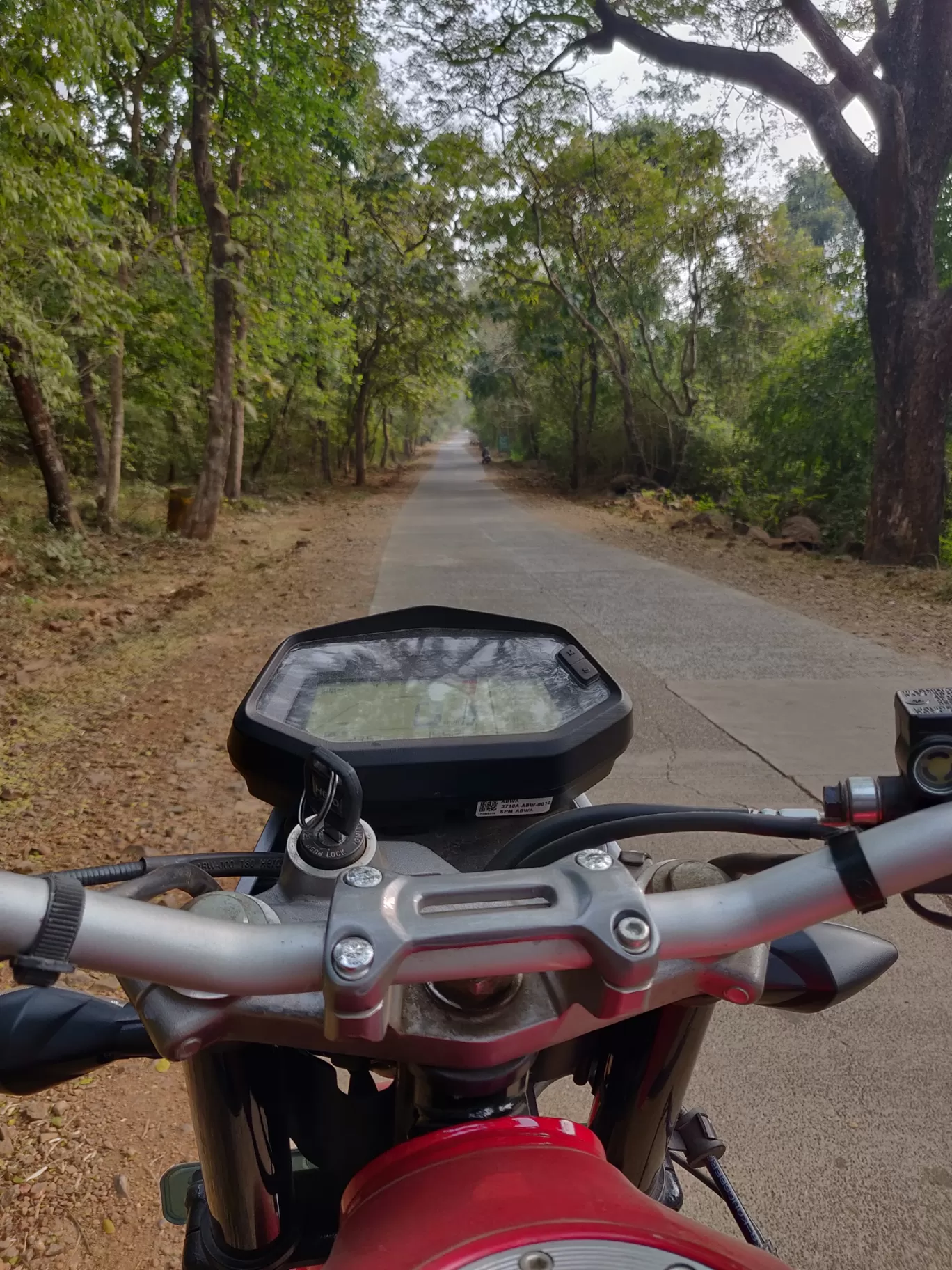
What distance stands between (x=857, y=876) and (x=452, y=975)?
35 centimetres

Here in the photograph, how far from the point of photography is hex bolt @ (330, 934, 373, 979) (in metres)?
0.65

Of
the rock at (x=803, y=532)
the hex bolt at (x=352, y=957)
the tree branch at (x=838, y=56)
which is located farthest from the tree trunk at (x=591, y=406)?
the hex bolt at (x=352, y=957)

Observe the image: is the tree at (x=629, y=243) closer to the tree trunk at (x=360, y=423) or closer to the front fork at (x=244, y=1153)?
the tree trunk at (x=360, y=423)

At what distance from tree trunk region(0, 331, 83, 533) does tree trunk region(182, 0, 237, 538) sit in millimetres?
→ 1916

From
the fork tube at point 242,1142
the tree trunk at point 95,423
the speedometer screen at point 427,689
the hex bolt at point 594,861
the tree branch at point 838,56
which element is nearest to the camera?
the hex bolt at point 594,861

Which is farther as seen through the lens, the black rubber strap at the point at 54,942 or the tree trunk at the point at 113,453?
the tree trunk at the point at 113,453

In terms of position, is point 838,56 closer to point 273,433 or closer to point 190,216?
point 190,216

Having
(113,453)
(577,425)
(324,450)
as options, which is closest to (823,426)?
(113,453)

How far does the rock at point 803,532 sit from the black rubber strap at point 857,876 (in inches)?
561

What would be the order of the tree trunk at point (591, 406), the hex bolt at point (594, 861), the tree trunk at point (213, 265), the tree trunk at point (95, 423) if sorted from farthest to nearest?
the tree trunk at point (591, 406), the tree trunk at point (95, 423), the tree trunk at point (213, 265), the hex bolt at point (594, 861)

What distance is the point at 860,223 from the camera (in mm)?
11656

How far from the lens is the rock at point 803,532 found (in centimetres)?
1427

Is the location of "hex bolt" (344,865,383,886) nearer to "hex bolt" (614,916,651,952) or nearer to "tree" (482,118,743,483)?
"hex bolt" (614,916,651,952)

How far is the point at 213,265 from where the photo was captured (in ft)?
40.0
